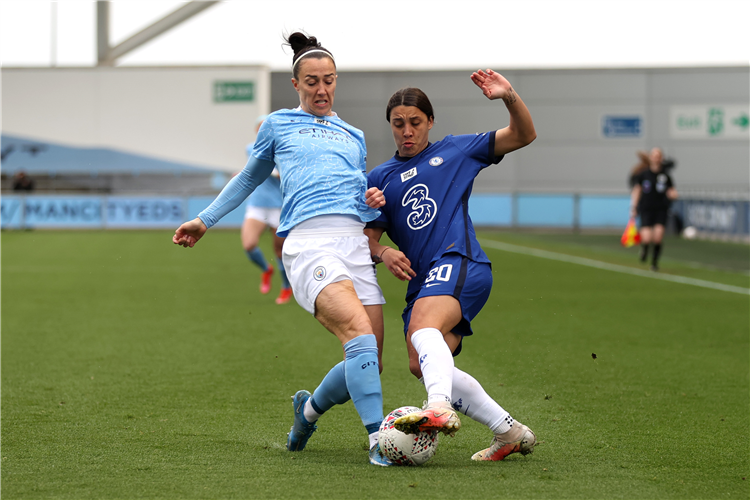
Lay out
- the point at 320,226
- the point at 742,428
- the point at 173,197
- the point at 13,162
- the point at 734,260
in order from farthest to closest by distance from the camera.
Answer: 1. the point at 13,162
2. the point at 173,197
3. the point at 734,260
4. the point at 742,428
5. the point at 320,226

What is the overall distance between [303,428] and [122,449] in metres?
0.89

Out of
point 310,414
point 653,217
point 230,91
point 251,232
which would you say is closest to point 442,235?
point 310,414

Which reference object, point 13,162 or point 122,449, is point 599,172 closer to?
point 13,162

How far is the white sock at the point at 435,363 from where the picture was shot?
396cm

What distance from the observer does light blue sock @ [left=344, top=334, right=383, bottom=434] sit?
4.16 m

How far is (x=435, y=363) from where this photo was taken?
404 centimetres

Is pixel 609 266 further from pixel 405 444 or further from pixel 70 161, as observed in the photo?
pixel 70 161

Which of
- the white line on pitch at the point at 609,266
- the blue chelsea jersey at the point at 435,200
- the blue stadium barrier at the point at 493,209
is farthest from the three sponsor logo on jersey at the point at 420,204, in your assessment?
the blue stadium barrier at the point at 493,209

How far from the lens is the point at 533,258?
18.7 meters

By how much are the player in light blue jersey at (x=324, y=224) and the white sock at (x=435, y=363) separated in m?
0.22

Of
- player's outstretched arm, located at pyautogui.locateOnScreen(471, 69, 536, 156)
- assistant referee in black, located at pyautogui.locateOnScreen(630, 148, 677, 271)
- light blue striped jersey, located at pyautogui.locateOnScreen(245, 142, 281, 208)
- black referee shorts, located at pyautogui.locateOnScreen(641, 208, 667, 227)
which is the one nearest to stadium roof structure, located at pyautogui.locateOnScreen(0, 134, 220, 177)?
assistant referee in black, located at pyautogui.locateOnScreen(630, 148, 677, 271)

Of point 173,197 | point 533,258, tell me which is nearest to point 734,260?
point 533,258

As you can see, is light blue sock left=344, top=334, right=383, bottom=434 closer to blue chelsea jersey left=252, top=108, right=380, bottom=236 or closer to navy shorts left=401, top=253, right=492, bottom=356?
navy shorts left=401, top=253, right=492, bottom=356

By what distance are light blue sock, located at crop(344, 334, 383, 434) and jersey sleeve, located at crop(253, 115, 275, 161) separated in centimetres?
103
